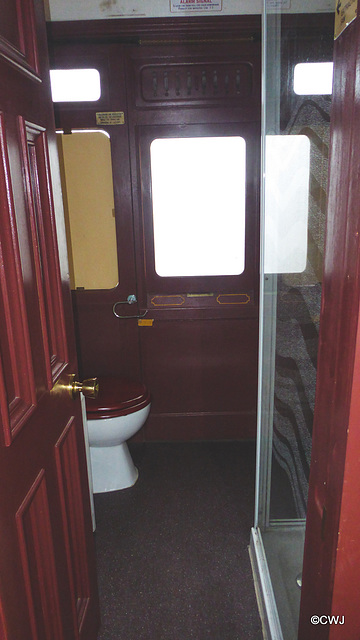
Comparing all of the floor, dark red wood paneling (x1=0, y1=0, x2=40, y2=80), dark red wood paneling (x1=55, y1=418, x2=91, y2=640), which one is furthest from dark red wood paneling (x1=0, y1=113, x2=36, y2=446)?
the floor

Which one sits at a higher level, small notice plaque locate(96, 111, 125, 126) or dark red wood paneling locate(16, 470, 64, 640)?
small notice plaque locate(96, 111, 125, 126)

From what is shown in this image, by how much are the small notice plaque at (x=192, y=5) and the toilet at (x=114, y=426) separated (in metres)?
1.82

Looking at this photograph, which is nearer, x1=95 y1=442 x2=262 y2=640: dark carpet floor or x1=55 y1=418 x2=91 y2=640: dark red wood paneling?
x1=55 y1=418 x2=91 y2=640: dark red wood paneling

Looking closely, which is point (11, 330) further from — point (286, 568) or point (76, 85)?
point (76, 85)

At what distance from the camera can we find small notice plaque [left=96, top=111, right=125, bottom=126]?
2.34m

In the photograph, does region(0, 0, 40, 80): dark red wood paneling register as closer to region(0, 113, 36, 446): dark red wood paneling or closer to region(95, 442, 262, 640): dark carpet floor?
region(0, 113, 36, 446): dark red wood paneling

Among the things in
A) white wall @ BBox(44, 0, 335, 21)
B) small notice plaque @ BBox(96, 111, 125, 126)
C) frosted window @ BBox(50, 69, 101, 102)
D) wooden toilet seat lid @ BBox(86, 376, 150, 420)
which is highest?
white wall @ BBox(44, 0, 335, 21)

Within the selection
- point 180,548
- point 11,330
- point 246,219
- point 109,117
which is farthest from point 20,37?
point 180,548

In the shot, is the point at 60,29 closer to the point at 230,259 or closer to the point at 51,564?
the point at 230,259

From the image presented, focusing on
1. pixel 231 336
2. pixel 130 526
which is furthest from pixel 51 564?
pixel 231 336

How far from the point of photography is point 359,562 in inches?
27.7

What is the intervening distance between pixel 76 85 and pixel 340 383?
220cm

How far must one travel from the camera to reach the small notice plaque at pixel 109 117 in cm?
234

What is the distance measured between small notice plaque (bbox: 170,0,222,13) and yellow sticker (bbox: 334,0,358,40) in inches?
72.1
